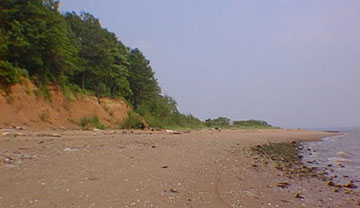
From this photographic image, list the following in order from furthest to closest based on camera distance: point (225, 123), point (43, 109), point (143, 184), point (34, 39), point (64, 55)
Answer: point (225, 123) → point (64, 55) → point (34, 39) → point (43, 109) → point (143, 184)

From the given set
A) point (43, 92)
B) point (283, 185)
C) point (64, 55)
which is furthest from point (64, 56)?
point (283, 185)

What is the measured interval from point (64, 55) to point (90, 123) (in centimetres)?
711

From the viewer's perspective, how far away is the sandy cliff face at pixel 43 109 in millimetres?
18008

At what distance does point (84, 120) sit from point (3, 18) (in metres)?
10.5

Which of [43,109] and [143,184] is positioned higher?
[43,109]

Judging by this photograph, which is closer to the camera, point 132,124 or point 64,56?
point 64,56

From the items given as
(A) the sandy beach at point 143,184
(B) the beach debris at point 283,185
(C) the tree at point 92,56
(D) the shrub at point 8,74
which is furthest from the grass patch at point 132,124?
(B) the beach debris at point 283,185

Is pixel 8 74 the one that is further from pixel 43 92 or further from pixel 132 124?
pixel 132 124

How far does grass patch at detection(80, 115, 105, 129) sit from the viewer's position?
2287cm

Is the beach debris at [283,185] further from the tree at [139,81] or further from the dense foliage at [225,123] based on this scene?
the dense foliage at [225,123]

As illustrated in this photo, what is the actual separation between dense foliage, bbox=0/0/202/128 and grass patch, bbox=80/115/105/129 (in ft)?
0.39

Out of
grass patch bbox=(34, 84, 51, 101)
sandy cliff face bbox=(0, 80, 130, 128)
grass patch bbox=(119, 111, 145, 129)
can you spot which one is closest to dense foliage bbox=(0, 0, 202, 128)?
grass patch bbox=(119, 111, 145, 129)

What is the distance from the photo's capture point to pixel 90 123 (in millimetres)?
23453

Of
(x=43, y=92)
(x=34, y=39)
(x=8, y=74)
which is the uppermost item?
(x=34, y=39)
